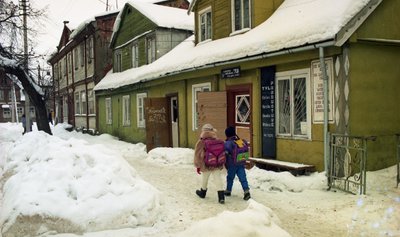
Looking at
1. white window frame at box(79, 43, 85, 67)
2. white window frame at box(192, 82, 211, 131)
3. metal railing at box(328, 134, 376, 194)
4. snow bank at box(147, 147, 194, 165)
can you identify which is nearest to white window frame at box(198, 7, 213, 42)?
white window frame at box(192, 82, 211, 131)

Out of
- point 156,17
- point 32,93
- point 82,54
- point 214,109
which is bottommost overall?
point 214,109

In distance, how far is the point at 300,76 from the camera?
9.47 m

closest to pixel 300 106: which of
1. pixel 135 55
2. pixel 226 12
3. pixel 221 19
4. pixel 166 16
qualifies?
pixel 226 12

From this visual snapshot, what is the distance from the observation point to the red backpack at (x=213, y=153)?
24.1 ft

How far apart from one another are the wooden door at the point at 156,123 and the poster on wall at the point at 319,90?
802 centimetres

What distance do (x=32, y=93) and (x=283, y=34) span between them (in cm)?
1451

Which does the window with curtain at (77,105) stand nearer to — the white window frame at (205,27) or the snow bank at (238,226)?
the white window frame at (205,27)

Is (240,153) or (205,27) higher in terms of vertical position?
(205,27)

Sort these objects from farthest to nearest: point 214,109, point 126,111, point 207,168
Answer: point 126,111
point 214,109
point 207,168

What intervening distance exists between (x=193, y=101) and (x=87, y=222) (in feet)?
29.7

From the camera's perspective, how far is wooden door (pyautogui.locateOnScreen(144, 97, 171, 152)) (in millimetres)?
15922

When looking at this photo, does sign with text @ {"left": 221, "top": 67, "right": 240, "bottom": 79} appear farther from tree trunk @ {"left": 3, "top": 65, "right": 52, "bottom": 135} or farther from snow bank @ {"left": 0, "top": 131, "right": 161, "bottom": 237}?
tree trunk @ {"left": 3, "top": 65, "right": 52, "bottom": 135}

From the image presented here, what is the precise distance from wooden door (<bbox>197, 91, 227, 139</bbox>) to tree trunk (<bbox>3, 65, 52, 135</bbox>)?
1030 cm

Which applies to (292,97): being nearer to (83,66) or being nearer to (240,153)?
Result: (240,153)
